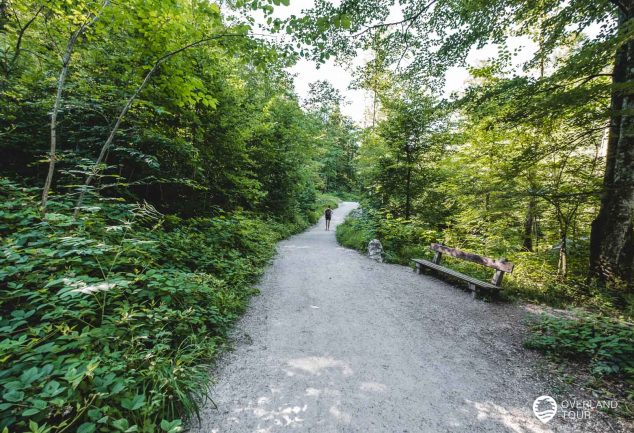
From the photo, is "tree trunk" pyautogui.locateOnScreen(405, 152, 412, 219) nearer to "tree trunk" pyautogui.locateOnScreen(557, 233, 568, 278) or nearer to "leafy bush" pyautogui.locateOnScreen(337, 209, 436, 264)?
"leafy bush" pyautogui.locateOnScreen(337, 209, 436, 264)

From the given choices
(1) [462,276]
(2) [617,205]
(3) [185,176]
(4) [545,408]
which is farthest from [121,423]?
(2) [617,205]

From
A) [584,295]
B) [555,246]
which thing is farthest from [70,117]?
[555,246]

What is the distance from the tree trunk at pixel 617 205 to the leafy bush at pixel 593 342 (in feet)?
7.02

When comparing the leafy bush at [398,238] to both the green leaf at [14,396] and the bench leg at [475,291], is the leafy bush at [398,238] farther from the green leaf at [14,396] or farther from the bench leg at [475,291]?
the green leaf at [14,396]

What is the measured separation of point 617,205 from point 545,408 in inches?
190

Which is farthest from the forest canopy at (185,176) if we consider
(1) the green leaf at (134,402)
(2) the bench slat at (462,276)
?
(2) the bench slat at (462,276)

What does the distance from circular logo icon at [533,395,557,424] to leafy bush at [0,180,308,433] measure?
3613 millimetres

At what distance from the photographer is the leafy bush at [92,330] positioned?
5.81 ft

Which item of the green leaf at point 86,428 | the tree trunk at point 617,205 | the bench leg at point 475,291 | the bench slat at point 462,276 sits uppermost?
the tree trunk at point 617,205

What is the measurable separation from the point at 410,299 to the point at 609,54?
506 centimetres

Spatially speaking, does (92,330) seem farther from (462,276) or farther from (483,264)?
(483,264)

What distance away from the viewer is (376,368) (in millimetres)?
3355

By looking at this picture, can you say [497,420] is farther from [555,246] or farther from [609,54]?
[555,246]

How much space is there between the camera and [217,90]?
260 inches
